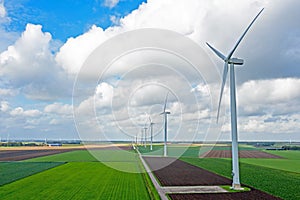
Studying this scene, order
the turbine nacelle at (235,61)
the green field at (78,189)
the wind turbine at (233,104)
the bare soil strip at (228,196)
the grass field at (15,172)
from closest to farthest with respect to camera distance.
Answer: the bare soil strip at (228,196) < the green field at (78,189) < the wind turbine at (233,104) < the turbine nacelle at (235,61) < the grass field at (15,172)

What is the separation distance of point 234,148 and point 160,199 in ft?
37.7

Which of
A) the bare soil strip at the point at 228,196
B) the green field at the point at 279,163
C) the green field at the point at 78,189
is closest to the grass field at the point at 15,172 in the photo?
the green field at the point at 78,189

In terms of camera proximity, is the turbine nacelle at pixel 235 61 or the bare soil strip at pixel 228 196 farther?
the turbine nacelle at pixel 235 61

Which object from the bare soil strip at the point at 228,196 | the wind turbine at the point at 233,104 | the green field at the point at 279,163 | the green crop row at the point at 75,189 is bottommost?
the green crop row at the point at 75,189

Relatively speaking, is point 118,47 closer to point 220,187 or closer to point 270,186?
point 220,187

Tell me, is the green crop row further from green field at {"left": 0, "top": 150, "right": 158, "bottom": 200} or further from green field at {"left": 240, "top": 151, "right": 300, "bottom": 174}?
green field at {"left": 240, "top": 151, "right": 300, "bottom": 174}

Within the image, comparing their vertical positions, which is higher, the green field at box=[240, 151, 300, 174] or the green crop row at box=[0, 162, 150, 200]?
the green field at box=[240, 151, 300, 174]

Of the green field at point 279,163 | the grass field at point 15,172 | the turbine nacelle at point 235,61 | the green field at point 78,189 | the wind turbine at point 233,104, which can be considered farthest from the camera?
the green field at point 279,163

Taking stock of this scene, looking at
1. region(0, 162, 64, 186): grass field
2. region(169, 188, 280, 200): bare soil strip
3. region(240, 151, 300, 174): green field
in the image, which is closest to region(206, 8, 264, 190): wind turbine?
region(169, 188, 280, 200): bare soil strip

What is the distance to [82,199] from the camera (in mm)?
28625

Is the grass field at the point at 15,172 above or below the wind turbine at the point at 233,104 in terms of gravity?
below

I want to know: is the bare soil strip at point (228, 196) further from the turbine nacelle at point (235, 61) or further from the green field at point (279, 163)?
the green field at point (279, 163)

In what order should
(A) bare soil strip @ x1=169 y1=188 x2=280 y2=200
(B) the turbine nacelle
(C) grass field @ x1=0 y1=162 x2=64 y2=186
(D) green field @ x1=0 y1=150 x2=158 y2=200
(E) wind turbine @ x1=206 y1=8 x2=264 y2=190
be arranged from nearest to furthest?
(A) bare soil strip @ x1=169 y1=188 x2=280 y2=200 → (D) green field @ x1=0 y1=150 x2=158 y2=200 → (E) wind turbine @ x1=206 y1=8 x2=264 y2=190 → (B) the turbine nacelle → (C) grass field @ x1=0 y1=162 x2=64 y2=186

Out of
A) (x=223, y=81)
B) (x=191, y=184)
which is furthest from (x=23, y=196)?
(x=223, y=81)
